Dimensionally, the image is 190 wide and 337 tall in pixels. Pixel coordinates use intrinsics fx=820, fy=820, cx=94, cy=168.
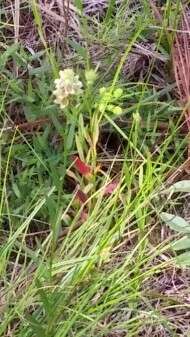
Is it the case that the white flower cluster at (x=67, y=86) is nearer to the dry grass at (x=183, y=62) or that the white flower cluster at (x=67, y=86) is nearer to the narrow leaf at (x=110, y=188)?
the narrow leaf at (x=110, y=188)

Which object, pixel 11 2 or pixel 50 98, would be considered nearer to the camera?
pixel 50 98

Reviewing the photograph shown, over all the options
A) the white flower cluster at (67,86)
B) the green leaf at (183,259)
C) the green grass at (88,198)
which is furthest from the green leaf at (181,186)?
the white flower cluster at (67,86)

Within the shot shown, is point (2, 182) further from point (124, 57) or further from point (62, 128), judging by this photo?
point (124, 57)

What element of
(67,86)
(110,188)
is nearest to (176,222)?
(110,188)

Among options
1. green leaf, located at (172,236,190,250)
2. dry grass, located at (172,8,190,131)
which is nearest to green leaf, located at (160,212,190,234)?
green leaf, located at (172,236,190,250)

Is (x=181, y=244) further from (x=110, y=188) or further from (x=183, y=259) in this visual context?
(x=110, y=188)

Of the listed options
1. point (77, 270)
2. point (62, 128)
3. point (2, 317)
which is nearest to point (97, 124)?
point (62, 128)
